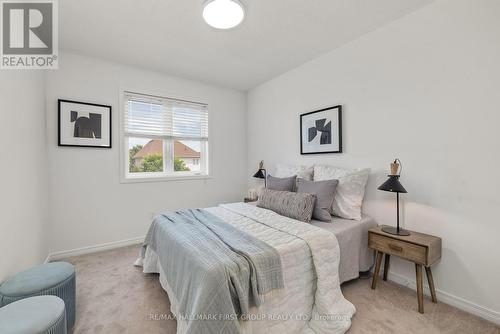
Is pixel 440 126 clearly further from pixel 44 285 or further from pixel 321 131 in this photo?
pixel 44 285

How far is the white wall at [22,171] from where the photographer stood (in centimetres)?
155

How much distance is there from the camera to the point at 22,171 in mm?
1873

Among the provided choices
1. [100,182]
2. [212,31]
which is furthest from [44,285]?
[212,31]

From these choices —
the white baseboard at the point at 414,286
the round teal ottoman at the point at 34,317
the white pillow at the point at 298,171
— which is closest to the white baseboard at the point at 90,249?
the white baseboard at the point at 414,286

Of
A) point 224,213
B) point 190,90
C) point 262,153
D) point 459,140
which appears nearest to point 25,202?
point 224,213

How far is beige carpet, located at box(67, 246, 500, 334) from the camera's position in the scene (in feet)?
5.21

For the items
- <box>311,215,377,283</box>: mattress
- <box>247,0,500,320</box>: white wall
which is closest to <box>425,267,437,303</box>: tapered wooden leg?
<box>247,0,500,320</box>: white wall

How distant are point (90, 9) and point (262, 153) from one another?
2.83 m

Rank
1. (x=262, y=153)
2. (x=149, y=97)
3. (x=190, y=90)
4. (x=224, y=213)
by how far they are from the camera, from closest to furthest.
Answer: (x=224, y=213)
(x=149, y=97)
(x=190, y=90)
(x=262, y=153)

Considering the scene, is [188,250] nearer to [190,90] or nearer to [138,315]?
[138,315]

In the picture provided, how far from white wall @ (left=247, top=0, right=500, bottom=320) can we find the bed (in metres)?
0.69

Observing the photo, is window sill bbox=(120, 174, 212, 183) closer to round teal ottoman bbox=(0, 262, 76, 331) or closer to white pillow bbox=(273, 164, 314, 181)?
white pillow bbox=(273, 164, 314, 181)

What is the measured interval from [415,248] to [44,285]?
271cm

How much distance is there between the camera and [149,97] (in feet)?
11.0
